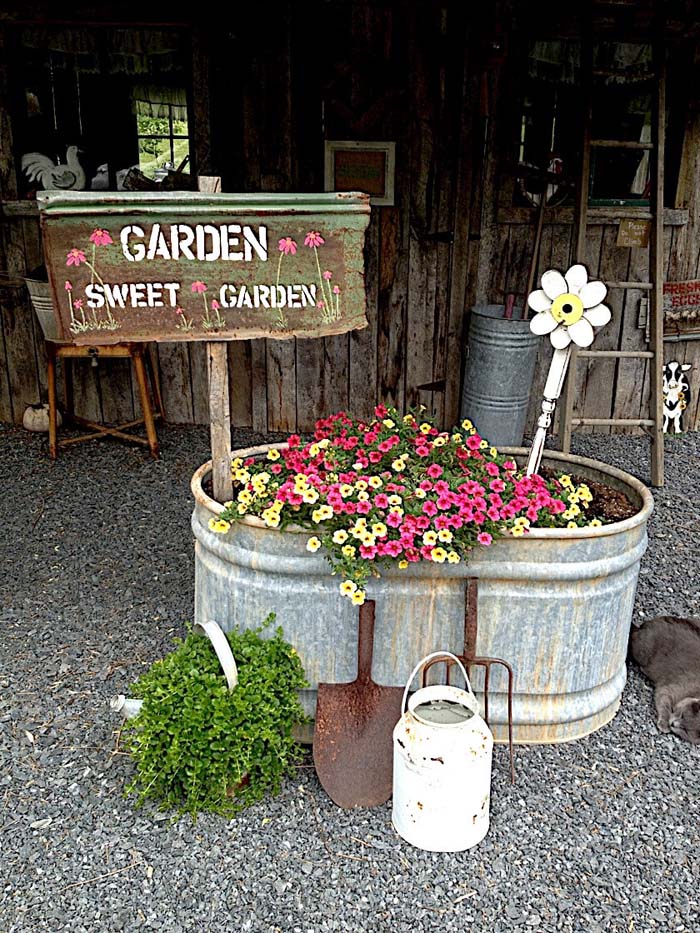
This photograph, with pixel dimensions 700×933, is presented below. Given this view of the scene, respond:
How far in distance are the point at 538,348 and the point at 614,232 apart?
0.76 meters

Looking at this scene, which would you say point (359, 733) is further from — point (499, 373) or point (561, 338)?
point (499, 373)

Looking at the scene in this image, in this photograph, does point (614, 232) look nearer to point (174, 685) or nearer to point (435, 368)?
point (435, 368)

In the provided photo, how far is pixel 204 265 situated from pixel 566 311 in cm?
106

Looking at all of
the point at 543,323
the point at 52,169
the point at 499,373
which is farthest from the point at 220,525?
the point at 52,169

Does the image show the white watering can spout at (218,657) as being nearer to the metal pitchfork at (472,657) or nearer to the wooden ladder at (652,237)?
the metal pitchfork at (472,657)

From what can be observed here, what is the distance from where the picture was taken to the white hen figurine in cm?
480

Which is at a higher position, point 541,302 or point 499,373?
point 541,302

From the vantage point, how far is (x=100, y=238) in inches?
87.9

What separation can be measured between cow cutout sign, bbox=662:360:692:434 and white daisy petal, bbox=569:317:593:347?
2.91 metres

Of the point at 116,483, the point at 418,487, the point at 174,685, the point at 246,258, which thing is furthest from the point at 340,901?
the point at 116,483

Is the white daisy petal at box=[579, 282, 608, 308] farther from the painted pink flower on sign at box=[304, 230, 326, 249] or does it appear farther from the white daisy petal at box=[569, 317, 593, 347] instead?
the painted pink flower on sign at box=[304, 230, 326, 249]

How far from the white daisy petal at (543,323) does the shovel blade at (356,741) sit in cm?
113

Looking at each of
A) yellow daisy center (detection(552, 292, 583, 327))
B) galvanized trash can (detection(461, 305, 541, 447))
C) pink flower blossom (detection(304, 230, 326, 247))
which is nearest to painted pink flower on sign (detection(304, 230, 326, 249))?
pink flower blossom (detection(304, 230, 326, 247))

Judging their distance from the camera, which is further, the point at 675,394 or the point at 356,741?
the point at 675,394
